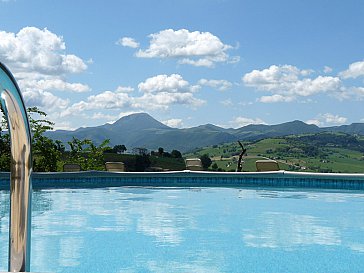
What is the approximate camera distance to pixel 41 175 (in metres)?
11.8

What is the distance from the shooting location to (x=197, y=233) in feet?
19.8

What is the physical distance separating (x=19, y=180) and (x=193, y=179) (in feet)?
36.5

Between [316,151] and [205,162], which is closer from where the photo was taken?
[205,162]

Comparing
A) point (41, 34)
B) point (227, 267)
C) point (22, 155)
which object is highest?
point (41, 34)

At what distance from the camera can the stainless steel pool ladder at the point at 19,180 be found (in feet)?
3.94

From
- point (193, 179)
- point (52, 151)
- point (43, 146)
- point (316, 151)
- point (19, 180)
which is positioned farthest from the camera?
point (316, 151)

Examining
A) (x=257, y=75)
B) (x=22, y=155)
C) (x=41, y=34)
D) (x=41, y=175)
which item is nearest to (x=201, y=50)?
(x=257, y=75)

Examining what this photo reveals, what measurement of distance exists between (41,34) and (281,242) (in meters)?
22.0

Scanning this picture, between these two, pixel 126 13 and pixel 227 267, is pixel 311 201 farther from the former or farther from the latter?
pixel 126 13

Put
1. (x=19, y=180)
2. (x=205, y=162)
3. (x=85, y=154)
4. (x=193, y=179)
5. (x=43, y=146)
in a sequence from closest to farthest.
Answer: (x=19, y=180) < (x=193, y=179) < (x=43, y=146) < (x=205, y=162) < (x=85, y=154)

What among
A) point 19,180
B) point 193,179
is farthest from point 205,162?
point 19,180

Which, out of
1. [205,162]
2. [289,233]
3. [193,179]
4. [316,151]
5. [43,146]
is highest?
[316,151]

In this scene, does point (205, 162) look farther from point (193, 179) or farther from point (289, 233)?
point (289, 233)

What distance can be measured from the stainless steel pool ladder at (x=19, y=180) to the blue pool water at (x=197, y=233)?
3329 mm
